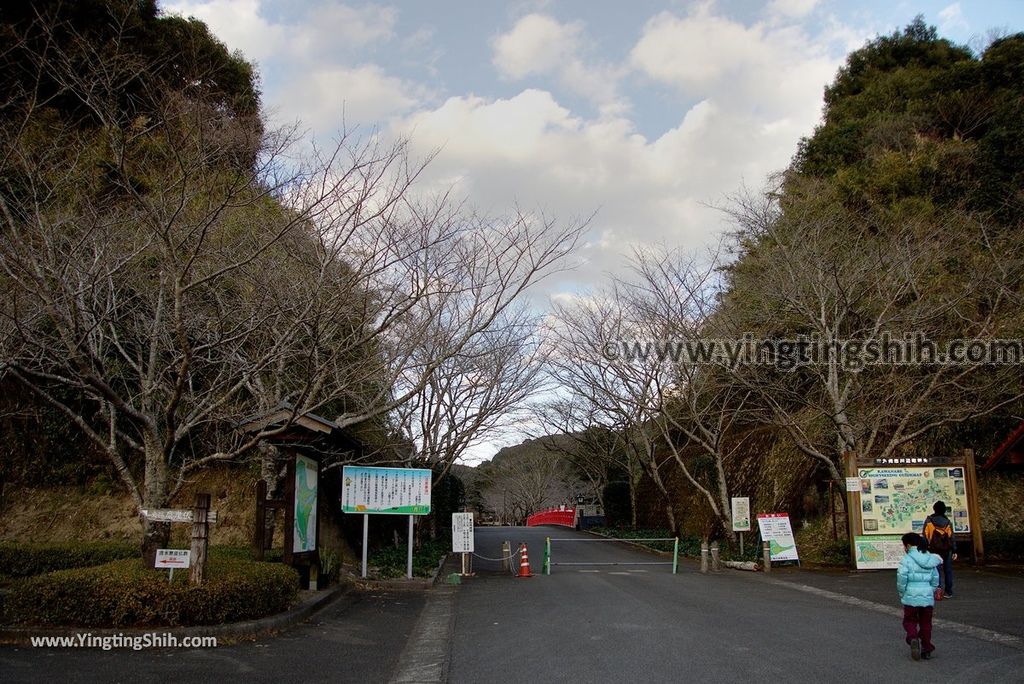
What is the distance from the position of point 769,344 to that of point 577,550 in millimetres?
10090

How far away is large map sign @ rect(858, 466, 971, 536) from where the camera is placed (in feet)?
50.9

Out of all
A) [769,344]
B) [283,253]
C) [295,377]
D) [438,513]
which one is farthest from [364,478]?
[438,513]

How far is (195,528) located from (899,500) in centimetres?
1362

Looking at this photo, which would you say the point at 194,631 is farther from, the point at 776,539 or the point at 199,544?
the point at 776,539

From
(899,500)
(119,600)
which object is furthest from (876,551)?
(119,600)

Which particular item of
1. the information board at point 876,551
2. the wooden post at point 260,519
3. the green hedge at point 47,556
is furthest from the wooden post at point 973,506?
the green hedge at point 47,556

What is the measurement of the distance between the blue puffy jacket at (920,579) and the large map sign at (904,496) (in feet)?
30.3

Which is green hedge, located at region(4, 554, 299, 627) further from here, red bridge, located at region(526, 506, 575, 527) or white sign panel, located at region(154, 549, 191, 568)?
red bridge, located at region(526, 506, 575, 527)

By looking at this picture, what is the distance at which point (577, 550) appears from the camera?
25641mm

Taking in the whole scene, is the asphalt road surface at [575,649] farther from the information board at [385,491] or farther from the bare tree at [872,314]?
the bare tree at [872,314]

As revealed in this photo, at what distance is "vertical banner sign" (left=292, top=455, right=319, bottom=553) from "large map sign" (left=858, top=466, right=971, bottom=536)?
35.9 feet

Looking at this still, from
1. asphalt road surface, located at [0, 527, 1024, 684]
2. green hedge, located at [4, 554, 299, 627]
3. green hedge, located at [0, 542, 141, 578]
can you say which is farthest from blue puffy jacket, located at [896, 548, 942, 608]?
green hedge, located at [0, 542, 141, 578]

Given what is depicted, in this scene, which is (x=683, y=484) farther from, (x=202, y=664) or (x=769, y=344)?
(x=202, y=664)

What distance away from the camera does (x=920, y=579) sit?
22.9 feet
